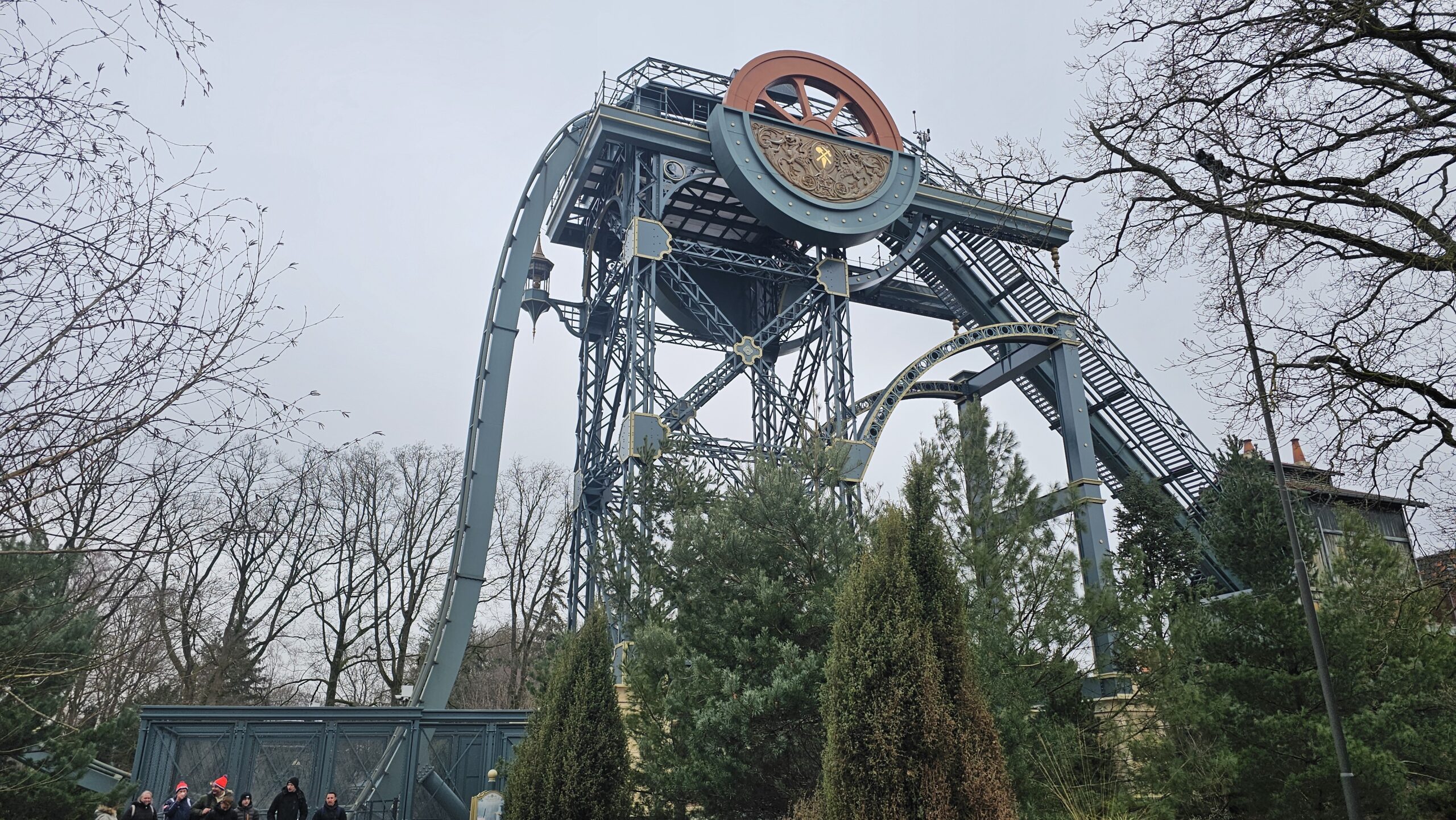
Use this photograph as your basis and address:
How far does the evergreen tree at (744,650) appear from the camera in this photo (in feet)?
37.8

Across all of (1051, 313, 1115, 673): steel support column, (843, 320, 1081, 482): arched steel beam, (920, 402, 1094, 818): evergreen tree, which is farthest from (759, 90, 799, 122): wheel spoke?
(920, 402, 1094, 818): evergreen tree

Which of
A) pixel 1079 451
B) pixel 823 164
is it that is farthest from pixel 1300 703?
pixel 823 164

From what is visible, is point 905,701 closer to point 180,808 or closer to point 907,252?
point 180,808

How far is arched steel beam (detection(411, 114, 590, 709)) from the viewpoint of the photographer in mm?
19234

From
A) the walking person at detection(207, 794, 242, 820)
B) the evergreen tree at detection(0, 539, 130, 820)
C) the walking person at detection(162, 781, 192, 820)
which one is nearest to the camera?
the evergreen tree at detection(0, 539, 130, 820)

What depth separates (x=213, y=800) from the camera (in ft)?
43.9

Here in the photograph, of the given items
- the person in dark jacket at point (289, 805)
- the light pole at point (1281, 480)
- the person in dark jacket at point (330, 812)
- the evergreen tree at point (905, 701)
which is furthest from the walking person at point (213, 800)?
the light pole at point (1281, 480)

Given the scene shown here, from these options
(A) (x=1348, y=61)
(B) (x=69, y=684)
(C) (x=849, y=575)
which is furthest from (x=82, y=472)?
(B) (x=69, y=684)

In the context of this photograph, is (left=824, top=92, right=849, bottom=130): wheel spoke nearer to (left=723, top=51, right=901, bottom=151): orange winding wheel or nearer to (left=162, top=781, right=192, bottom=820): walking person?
(left=723, top=51, right=901, bottom=151): orange winding wheel

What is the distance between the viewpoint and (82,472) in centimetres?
408

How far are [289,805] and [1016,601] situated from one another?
10.1 meters

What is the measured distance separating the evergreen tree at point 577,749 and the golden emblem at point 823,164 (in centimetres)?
1234

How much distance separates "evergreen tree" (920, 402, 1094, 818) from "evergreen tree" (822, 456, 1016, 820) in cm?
195

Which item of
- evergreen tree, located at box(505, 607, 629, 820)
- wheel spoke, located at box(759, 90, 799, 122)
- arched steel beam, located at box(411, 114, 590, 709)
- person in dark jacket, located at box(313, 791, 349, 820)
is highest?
wheel spoke, located at box(759, 90, 799, 122)
